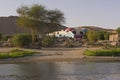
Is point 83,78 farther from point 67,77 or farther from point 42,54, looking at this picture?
point 42,54

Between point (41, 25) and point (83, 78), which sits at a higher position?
point (41, 25)

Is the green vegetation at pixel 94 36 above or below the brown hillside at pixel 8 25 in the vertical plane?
below

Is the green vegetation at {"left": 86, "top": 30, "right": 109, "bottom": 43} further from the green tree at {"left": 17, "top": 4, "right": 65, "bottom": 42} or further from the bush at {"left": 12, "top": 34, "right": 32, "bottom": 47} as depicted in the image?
the bush at {"left": 12, "top": 34, "right": 32, "bottom": 47}

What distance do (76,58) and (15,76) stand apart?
13217mm

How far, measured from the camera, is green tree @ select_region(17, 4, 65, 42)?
62.2 m

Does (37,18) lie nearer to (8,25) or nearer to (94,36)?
(94,36)

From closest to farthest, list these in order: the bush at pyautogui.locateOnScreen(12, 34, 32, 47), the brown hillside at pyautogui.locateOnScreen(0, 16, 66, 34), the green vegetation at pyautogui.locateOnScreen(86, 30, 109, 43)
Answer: the bush at pyautogui.locateOnScreen(12, 34, 32, 47)
the green vegetation at pyautogui.locateOnScreen(86, 30, 109, 43)
the brown hillside at pyautogui.locateOnScreen(0, 16, 66, 34)

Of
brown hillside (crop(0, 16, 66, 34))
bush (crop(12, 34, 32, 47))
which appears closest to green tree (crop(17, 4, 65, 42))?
bush (crop(12, 34, 32, 47))

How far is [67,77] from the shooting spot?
73.2 ft

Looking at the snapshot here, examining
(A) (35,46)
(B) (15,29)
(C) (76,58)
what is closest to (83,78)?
(C) (76,58)

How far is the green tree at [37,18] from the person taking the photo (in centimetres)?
6225

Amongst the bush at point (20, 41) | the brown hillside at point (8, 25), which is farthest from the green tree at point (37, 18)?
the brown hillside at point (8, 25)

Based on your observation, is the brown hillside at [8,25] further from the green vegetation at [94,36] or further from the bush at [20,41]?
the bush at [20,41]

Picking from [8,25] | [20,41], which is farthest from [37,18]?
[8,25]
